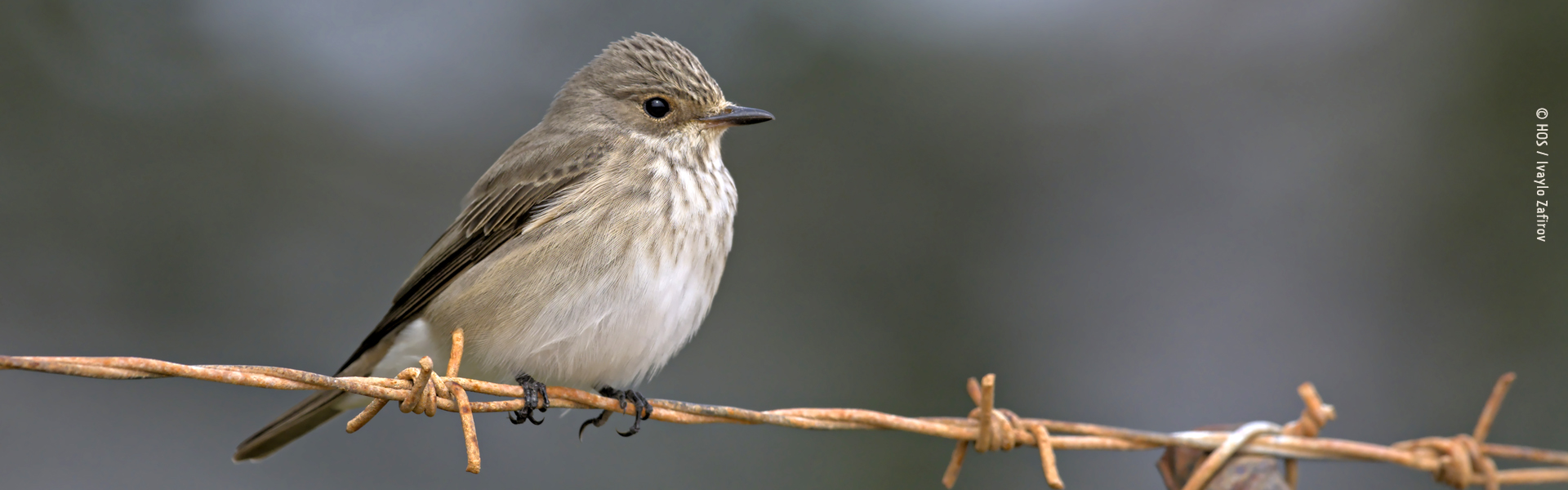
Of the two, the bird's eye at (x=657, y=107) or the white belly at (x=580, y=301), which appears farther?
the bird's eye at (x=657, y=107)

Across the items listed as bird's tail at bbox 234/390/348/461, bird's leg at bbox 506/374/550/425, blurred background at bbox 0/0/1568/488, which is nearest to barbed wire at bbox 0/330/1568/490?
bird's leg at bbox 506/374/550/425

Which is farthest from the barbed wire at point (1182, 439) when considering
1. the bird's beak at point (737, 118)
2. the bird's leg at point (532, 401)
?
the bird's beak at point (737, 118)

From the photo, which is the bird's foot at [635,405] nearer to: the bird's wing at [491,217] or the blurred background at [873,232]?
the bird's wing at [491,217]

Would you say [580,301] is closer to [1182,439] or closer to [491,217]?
[491,217]

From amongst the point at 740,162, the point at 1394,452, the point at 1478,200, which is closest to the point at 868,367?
the point at 740,162

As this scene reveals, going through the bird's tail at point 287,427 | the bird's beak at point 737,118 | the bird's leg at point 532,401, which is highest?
the bird's beak at point 737,118

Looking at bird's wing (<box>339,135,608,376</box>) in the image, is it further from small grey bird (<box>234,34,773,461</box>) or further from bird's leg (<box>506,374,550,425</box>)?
bird's leg (<box>506,374,550,425</box>)

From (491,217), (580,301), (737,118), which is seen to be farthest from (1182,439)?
(491,217)
